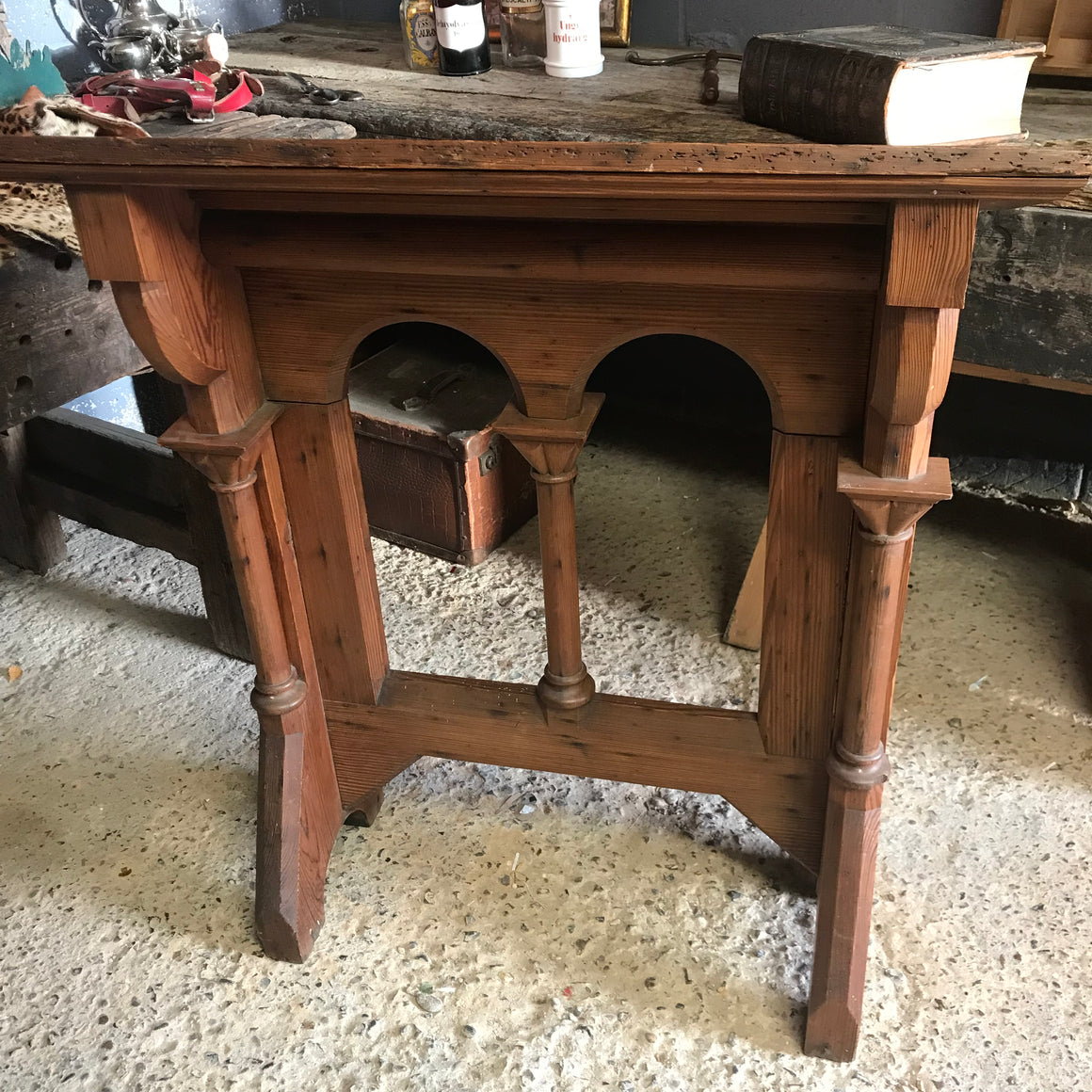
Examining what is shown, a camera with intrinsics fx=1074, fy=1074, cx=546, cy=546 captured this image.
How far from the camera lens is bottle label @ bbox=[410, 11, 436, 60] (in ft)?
6.33

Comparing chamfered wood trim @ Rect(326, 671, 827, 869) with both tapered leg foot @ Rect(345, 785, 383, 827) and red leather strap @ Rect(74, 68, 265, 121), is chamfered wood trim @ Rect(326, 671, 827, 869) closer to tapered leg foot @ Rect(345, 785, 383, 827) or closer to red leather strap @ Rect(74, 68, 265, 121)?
tapered leg foot @ Rect(345, 785, 383, 827)

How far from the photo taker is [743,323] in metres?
1.05

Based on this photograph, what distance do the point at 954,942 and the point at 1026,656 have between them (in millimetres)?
646

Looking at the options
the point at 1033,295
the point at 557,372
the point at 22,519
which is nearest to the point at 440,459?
the point at 22,519

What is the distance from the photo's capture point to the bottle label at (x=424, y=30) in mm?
1930

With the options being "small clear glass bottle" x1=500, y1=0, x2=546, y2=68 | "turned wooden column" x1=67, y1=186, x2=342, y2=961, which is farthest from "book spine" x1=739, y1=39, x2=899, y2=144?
"turned wooden column" x1=67, y1=186, x2=342, y2=961

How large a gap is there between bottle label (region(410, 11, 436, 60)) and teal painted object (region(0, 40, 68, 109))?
62 centimetres

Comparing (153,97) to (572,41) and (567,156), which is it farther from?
(567,156)

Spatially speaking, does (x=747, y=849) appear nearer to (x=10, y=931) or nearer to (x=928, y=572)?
(x=928, y=572)

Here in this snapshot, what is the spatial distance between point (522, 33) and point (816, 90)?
32.9 inches

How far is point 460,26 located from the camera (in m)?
1.83

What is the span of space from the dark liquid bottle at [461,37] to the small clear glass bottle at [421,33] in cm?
5

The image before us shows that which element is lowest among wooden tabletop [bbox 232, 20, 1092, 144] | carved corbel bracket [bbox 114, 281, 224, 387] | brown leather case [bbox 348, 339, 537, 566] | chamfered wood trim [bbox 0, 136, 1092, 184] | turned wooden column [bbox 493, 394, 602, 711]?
brown leather case [bbox 348, 339, 537, 566]

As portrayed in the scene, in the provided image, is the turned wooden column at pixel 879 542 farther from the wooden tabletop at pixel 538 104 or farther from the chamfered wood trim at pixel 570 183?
the wooden tabletop at pixel 538 104
